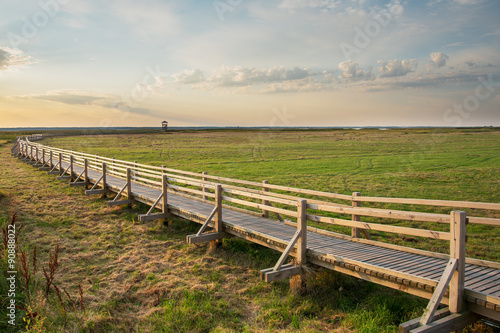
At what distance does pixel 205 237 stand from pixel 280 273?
2.91 metres

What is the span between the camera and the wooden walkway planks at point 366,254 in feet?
17.2

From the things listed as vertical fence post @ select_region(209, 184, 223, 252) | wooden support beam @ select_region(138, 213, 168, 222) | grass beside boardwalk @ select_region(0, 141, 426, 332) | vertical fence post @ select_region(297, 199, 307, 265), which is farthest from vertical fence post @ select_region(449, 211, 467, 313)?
wooden support beam @ select_region(138, 213, 168, 222)

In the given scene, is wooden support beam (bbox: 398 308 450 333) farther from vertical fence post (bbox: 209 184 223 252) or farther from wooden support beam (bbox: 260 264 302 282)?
vertical fence post (bbox: 209 184 223 252)

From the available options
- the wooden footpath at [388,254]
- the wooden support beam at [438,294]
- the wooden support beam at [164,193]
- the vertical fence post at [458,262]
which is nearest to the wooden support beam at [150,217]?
the wooden footpath at [388,254]

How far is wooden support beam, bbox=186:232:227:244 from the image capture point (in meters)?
8.89

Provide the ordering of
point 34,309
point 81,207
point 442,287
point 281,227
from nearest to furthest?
point 442,287, point 34,309, point 281,227, point 81,207

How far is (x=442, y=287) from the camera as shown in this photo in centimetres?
480

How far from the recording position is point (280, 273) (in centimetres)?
663

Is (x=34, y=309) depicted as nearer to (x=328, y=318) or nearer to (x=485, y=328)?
(x=328, y=318)

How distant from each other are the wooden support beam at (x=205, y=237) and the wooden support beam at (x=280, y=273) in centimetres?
265

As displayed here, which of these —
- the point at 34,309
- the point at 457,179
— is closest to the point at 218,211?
the point at 34,309

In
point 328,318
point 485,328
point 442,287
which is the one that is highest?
point 442,287

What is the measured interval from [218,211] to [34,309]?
4.55 meters

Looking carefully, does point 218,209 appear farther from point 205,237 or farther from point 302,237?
point 302,237
